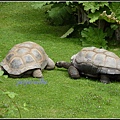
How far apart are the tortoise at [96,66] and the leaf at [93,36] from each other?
71.1 inches

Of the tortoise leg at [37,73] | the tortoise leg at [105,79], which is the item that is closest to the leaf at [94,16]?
the tortoise leg at [105,79]

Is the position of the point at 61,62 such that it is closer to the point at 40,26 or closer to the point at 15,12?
the point at 40,26

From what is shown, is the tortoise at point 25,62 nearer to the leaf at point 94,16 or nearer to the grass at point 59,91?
the grass at point 59,91

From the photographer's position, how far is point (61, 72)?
8586 mm

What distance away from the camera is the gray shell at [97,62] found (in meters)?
7.96

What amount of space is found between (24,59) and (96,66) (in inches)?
51.3

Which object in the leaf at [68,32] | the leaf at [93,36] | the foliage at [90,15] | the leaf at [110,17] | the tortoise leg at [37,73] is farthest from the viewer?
the leaf at [68,32]

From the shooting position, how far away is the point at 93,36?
10.1 metres

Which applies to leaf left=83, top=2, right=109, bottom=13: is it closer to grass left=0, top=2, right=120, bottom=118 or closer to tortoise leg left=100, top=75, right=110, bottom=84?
grass left=0, top=2, right=120, bottom=118

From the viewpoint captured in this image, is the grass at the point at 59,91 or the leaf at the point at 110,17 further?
the leaf at the point at 110,17

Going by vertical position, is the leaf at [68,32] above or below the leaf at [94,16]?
below

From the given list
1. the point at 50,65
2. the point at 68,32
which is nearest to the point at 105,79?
the point at 50,65

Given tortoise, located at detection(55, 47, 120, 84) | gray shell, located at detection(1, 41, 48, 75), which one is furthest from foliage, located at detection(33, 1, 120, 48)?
gray shell, located at detection(1, 41, 48, 75)

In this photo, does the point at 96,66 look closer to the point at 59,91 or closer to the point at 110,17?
the point at 59,91
